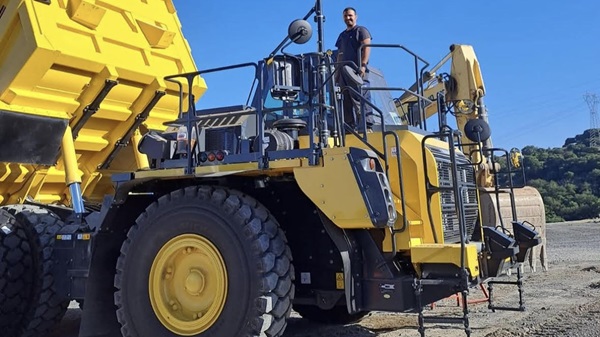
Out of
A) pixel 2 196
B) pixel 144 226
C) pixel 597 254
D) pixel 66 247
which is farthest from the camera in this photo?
pixel 597 254

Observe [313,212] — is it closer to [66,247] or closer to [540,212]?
[66,247]

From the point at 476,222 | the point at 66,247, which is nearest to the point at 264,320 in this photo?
the point at 476,222

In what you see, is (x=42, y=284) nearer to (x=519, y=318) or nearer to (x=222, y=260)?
(x=222, y=260)

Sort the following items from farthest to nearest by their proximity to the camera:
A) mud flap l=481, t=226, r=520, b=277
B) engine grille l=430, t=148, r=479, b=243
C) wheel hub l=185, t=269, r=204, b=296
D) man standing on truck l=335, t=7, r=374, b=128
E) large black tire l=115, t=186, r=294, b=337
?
man standing on truck l=335, t=7, r=374, b=128, mud flap l=481, t=226, r=520, b=277, engine grille l=430, t=148, r=479, b=243, wheel hub l=185, t=269, r=204, b=296, large black tire l=115, t=186, r=294, b=337

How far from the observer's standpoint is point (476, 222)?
16.7ft

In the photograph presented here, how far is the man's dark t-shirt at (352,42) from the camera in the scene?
532 centimetres

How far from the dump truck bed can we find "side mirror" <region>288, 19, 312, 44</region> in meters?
2.40

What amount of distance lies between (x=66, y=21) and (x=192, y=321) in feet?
10.8

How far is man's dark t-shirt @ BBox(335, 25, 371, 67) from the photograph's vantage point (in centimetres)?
532

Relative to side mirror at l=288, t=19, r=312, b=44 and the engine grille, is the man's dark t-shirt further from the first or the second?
the engine grille

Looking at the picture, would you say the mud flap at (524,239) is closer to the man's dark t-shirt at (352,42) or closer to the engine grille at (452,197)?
the engine grille at (452,197)

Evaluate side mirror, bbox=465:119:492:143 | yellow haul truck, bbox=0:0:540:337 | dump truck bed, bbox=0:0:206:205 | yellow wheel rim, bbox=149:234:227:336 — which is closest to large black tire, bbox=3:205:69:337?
yellow haul truck, bbox=0:0:540:337

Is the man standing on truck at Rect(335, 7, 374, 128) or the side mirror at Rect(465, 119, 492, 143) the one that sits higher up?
the man standing on truck at Rect(335, 7, 374, 128)

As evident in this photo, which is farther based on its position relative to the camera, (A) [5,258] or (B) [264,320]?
(A) [5,258]
